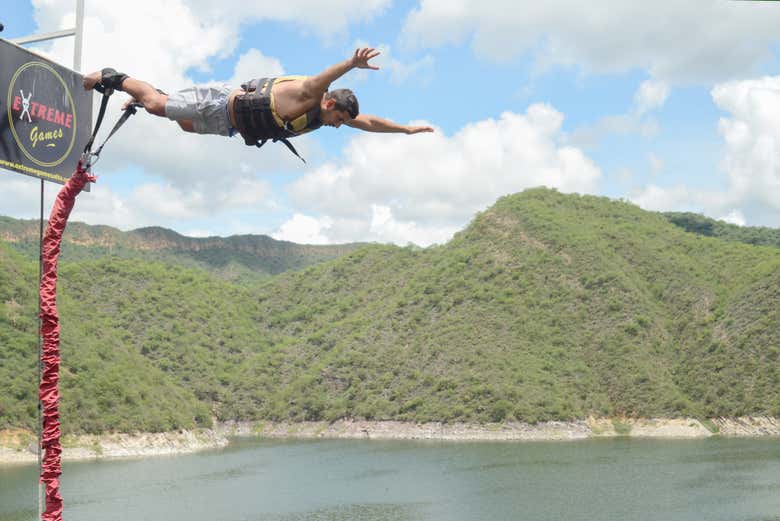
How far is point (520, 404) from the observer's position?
244 ft

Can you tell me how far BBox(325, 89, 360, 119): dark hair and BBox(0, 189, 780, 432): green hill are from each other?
56.7 m

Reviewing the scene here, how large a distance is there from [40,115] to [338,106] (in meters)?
3.93

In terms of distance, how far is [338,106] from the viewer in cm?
589

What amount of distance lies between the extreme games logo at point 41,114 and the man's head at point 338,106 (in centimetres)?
378

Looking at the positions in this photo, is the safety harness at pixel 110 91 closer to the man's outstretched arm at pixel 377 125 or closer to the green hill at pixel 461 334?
the man's outstretched arm at pixel 377 125

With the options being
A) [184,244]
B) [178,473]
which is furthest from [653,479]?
[184,244]

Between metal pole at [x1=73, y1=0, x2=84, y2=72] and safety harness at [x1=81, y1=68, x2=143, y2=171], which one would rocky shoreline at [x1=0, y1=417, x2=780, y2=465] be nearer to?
metal pole at [x1=73, y1=0, x2=84, y2=72]

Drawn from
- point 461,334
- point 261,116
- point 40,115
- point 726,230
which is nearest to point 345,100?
point 261,116

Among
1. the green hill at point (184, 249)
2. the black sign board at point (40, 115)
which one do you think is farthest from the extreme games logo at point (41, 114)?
the green hill at point (184, 249)

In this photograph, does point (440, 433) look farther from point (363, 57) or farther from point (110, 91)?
point (363, 57)

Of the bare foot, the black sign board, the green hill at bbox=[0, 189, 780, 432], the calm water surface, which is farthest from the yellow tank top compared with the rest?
A: the green hill at bbox=[0, 189, 780, 432]

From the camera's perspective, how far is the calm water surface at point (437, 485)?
41594 millimetres

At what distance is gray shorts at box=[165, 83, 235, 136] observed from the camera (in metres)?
6.10

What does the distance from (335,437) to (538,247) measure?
33871mm
